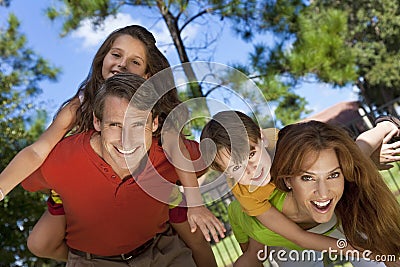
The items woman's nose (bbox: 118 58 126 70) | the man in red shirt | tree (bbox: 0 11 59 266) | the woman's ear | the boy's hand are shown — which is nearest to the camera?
the boy's hand

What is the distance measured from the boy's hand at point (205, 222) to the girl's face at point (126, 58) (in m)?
0.57

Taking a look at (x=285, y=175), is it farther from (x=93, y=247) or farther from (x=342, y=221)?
(x=93, y=247)

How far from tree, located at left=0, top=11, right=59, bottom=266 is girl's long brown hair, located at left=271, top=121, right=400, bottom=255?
10.6 feet

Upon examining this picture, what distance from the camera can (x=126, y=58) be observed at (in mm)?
1863

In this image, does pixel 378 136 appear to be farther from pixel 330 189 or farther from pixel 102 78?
pixel 102 78

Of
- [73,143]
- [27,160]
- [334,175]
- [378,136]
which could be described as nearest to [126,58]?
[73,143]

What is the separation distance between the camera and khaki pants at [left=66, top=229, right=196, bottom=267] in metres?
1.80

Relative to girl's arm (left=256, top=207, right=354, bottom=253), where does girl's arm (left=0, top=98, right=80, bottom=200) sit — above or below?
above

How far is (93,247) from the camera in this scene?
177 centimetres

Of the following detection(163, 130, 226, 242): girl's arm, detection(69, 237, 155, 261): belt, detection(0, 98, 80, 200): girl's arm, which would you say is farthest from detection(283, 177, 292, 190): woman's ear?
detection(0, 98, 80, 200): girl's arm

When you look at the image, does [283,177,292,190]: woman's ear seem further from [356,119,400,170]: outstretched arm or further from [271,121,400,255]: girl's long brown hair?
[356,119,400,170]: outstretched arm

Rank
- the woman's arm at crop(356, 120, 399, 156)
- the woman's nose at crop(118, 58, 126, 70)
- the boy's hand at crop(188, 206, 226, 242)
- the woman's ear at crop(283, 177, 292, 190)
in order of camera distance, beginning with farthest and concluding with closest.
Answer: the woman's arm at crop(356, 120, 399, 156), the woman's nose at crop(118, 58, 126, 70), the woman's ear at crop(283, 177, 292, 190), the boy's hand at crop(188, 206, 226, 242)

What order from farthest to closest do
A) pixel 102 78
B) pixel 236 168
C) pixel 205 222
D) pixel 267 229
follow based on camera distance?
pixel 102 78 → pixel 267 229 → pixel 236 168 → pixel 205 222

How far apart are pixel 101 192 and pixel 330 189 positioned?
74cm
